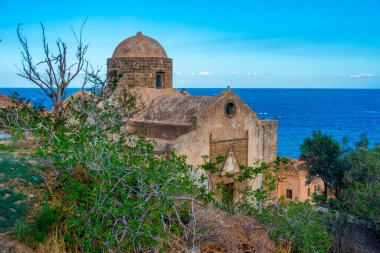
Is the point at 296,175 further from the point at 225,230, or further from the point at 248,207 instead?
the point at 225,230

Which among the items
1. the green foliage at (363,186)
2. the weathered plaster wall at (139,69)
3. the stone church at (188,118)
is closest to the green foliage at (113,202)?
the stone church at (188,118)

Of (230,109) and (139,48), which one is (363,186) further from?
(139,48)

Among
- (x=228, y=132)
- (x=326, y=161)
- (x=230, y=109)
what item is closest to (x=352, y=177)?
(x=326, y=161)

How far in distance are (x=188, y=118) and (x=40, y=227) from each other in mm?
10332

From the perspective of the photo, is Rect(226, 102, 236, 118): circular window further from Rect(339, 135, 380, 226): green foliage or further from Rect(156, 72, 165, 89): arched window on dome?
Rect(339, 135, 380, 226): green foliage

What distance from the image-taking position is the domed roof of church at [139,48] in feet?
62.8

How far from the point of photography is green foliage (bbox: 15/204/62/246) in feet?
19.6

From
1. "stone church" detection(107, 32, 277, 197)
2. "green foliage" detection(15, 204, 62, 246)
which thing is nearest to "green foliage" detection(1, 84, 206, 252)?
"green foliage" detection(15, 204, 62, 246)

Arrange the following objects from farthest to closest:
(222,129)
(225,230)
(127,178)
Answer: (222,129), (225,230), (127,178)

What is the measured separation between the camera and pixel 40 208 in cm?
702

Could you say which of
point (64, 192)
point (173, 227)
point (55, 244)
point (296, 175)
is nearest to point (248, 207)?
point (173, 227)

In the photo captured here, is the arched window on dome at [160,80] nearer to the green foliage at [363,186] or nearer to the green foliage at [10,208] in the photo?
the green foliage at [363,186]

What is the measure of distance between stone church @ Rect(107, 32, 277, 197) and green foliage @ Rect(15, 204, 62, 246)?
7.69 meters

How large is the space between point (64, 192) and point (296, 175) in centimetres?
2549
